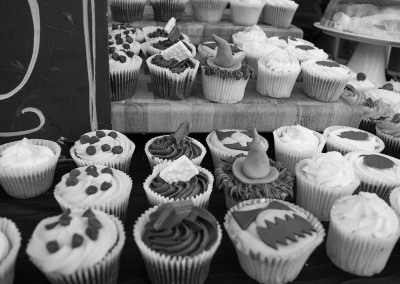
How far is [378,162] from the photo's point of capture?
2.38 metres

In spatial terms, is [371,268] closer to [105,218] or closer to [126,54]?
[105,218]

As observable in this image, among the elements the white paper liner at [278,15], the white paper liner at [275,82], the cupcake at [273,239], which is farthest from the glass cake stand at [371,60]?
the cupcake at [273,239]

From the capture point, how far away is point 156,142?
2496mm

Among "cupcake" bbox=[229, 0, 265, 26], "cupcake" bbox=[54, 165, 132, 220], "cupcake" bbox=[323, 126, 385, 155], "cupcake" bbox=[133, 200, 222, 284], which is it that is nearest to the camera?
"cupcake" bbox=[133, 200, 222, 284]

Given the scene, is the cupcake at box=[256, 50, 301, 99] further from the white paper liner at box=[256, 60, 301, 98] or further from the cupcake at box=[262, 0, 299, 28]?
the cupcake at box=[262, 0, 299, 28]

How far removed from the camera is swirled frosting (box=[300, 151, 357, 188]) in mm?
2191

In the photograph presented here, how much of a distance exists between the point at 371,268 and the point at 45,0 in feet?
6.80

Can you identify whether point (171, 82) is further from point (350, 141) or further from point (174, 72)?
point (350, 141)

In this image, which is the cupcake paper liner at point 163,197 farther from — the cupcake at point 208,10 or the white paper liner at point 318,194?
the cupcake at point 208,10

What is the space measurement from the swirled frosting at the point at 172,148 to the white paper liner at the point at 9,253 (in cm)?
89

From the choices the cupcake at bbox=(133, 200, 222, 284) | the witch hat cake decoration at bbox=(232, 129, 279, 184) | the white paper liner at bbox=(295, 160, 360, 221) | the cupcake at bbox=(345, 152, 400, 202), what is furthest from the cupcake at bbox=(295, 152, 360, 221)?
the cupcake at bbox=(133, 200, 222, 284)

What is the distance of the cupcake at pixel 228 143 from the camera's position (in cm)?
248

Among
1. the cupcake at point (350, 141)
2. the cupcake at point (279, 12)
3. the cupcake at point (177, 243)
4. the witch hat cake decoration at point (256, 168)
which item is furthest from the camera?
the cupcake at point (279, 12)

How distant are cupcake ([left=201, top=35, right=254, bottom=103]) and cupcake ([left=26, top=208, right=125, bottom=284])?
4.41 feet
